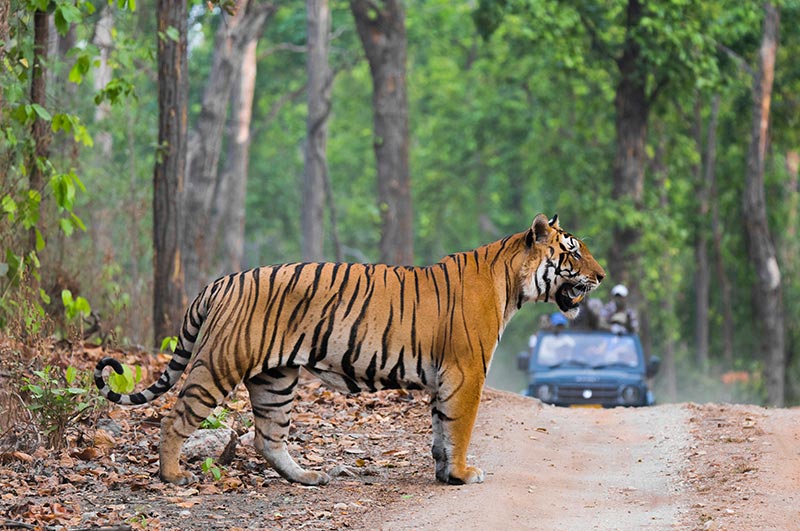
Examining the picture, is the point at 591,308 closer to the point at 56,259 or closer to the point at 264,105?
the point at 56,259

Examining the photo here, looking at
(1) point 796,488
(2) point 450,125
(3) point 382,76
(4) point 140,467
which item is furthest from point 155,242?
(2) point 450,125

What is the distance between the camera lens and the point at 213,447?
29.5 ft

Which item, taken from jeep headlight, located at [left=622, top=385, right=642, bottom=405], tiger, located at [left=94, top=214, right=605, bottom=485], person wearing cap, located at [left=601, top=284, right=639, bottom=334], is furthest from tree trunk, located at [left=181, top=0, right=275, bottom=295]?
→ tiger, located at [left=94, top=214, right=605, bottom=485]

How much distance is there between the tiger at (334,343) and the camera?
8312 millimetres

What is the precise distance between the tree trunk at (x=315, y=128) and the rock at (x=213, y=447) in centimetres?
1645

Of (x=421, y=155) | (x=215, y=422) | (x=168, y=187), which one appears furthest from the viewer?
(x=421, y=155)

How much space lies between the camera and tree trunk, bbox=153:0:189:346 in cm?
1345

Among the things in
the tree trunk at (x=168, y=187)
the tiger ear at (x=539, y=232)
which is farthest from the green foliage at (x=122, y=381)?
the tree trunk at (x=168, y=187)

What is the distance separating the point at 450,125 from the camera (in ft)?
139

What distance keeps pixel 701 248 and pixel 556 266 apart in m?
27.4

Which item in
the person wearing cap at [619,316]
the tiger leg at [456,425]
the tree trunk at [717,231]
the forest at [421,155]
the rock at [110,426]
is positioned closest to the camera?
the tiger leg at [456,425]

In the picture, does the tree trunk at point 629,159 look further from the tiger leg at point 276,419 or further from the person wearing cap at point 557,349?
the tiger leg at point 276,419

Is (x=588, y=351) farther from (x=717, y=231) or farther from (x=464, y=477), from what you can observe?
(x=717, y=231)

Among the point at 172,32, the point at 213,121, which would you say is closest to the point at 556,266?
the point at 172,32
